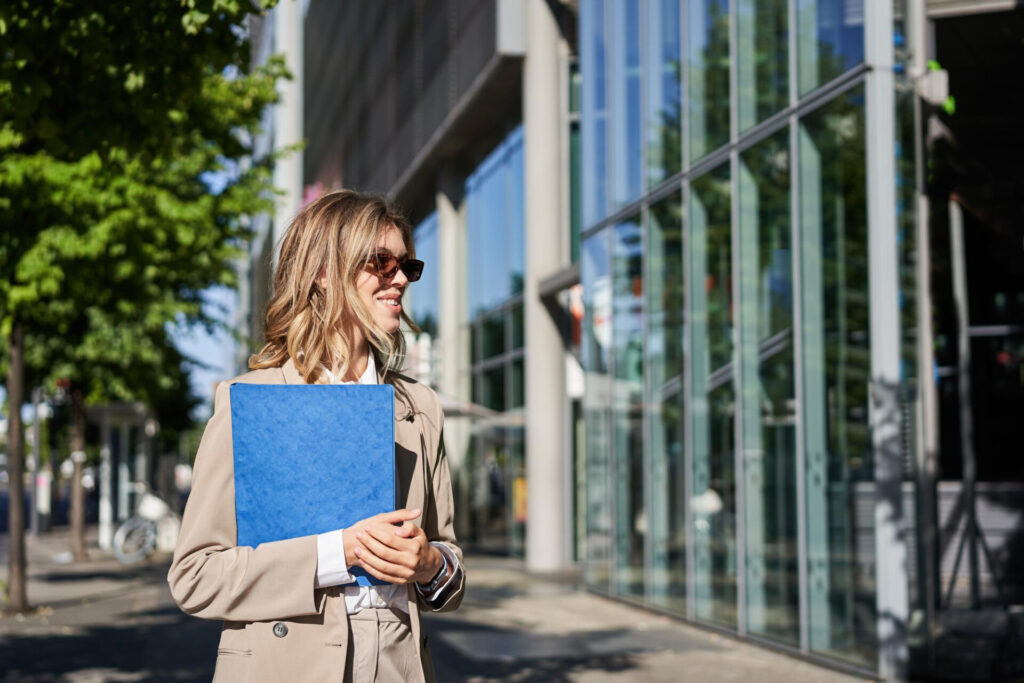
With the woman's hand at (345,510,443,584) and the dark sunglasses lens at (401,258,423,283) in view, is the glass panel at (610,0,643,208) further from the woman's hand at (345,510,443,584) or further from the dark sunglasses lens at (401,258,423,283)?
the woman's hand at (345,510,443,584)

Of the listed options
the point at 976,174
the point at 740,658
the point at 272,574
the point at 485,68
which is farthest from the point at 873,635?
the point at 485,68

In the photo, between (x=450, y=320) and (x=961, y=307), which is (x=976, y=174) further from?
(x=450, y=320)

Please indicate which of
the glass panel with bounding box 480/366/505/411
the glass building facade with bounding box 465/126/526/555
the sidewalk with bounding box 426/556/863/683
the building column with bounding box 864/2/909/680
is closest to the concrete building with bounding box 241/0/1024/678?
the building column with bounding box 864/2/909/680

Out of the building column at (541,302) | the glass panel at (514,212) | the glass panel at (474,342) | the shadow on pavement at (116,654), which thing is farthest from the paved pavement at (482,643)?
the glass panel at (474,342)

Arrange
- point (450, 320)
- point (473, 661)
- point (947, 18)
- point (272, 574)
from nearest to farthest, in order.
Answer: point (272, 574) → point (473, 661) → point (947, 18) → point (450, 320)

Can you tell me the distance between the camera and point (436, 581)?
238 centimetres

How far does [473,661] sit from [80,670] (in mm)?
2763

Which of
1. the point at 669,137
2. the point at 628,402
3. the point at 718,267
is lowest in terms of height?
the point at 628,402

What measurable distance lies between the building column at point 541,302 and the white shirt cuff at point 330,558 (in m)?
16.0

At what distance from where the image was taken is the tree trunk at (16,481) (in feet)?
39.2

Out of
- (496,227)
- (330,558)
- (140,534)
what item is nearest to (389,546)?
(330,558)

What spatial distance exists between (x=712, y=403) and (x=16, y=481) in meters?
6.78

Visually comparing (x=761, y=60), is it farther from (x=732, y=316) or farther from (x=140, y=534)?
(x=140, y=534)

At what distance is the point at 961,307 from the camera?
37.8ft
